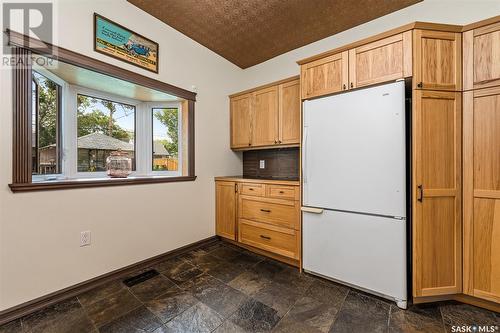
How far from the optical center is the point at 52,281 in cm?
165

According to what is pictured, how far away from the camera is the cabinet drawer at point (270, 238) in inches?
88.5

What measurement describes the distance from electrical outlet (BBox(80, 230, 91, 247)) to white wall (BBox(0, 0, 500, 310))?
0.12ft

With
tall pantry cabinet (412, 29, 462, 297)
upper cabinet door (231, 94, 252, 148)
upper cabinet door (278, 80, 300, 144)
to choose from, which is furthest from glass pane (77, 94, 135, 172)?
tall pantry cabinet (412, 29, 462, 297)

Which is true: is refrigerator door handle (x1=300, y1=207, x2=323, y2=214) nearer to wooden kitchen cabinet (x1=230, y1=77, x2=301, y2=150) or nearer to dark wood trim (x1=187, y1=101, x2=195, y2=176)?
wooden kitchen cabinet (x1=230, y1=77, x2=301, y2=150)

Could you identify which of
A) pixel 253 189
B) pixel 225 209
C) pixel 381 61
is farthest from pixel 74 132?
pixel 381 61

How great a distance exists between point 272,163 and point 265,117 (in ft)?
2.20

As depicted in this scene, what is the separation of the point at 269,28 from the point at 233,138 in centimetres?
147

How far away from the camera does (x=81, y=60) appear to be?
1.79m

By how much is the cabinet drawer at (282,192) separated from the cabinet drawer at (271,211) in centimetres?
5

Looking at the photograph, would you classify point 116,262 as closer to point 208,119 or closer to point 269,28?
point 208,119

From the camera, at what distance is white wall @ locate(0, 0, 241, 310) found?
1498 mm

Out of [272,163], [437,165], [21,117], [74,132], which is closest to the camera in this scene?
[21,117]

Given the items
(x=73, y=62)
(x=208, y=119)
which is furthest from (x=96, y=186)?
(x=208, y=119)

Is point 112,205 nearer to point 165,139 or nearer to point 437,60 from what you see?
point 165,139
